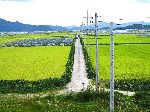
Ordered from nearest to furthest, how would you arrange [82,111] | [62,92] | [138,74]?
[82,111] < [62,92] < [138,74]

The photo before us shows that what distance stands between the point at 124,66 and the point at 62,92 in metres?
13.5

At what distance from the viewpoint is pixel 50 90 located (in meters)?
24.5

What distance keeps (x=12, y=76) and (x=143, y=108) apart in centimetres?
1521

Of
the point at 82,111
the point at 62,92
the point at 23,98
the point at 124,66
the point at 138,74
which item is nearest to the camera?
the point at 82,111

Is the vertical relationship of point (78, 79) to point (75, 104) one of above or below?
below

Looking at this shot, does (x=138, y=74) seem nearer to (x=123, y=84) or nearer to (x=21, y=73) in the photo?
(x=123, y=84)

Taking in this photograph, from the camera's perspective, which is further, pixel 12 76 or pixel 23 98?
pixel 12 76

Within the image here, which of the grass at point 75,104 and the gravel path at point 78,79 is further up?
the grass at point 75,104

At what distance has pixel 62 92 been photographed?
23984mm

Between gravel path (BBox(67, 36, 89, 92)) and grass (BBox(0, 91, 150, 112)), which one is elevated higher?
grass (BBox(0, 91, 150, 112))

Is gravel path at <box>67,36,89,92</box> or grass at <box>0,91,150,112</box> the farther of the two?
gravel path at <box>67,36,89,92</box>

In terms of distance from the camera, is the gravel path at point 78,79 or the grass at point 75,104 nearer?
the grass at point 75,104

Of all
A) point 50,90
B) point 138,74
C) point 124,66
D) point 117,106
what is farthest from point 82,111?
point 124,66

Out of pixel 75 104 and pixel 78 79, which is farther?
pixel 78 79
